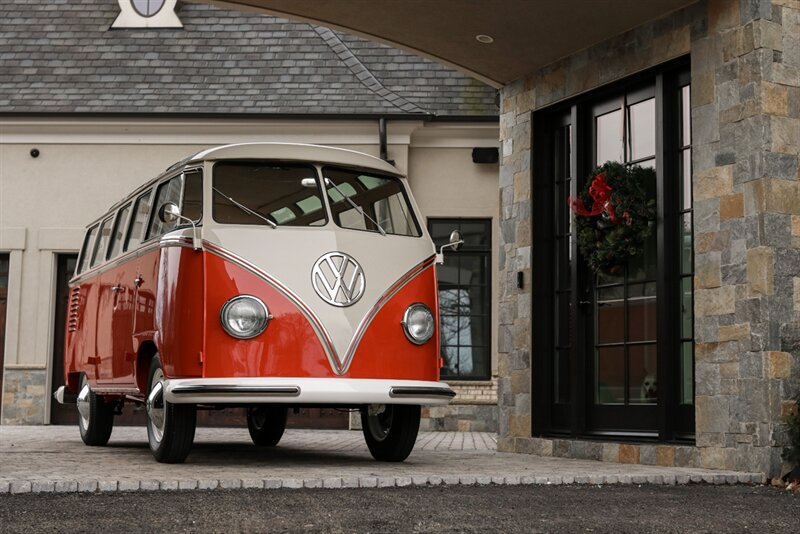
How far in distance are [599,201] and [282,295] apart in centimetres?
300

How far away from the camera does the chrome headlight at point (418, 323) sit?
844 cm

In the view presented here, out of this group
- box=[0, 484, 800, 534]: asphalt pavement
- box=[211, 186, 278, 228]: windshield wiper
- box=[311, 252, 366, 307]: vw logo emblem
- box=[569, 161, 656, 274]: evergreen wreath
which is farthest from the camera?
box=[569, 161, 656, 274]: evergreen wreath

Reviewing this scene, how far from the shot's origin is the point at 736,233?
27.0 ft

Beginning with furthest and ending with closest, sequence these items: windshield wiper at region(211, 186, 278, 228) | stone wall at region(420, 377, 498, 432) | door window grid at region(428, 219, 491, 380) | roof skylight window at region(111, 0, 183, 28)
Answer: roof skylight window at region(111, 0, 183, 28) < door window grid at region(428, 219, 491, 380) < stone wall at region(420, 377, 498, 432) < windshield wiper at region(211, 186, 278, 228)

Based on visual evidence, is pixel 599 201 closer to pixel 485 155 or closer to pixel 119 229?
pixel 119 229

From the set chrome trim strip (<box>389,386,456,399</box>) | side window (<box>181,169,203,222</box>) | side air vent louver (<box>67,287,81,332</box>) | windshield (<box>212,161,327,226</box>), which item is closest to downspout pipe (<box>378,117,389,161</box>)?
side air vent louver (<box>67,287,81,332</box>)

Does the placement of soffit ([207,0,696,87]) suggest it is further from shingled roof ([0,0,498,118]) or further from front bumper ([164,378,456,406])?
shingled roof ([0,0,498,118])

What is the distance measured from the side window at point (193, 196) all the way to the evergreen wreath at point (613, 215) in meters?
3.23

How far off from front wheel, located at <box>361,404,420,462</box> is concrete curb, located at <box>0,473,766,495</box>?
1.63 metres

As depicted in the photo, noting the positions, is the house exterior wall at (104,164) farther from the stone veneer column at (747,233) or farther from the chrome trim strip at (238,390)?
the chrome trim strip at (238,390)

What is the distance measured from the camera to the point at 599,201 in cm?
965

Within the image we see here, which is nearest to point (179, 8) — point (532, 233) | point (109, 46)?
point (109, 46)

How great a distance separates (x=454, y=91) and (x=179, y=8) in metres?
4.67

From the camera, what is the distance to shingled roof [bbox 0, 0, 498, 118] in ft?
57.4
